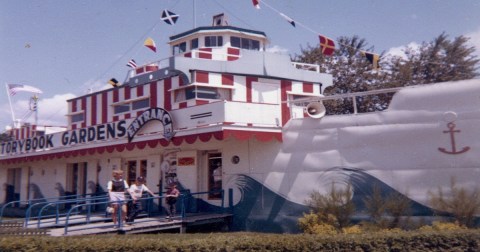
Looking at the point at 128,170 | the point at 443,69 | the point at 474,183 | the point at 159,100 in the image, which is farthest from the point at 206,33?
the point at 443,69

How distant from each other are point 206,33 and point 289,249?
14.1 m

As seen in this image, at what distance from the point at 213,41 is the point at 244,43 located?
1.47 m

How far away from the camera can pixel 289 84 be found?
56.4ft

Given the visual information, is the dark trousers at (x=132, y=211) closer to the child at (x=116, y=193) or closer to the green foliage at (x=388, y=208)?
the child at (x=116, y=193)

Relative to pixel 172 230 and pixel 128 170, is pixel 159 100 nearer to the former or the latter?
pixel 128 170

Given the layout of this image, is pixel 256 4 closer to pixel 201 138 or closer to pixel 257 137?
pixel 257 137

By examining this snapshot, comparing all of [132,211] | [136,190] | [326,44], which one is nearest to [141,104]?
[136,190]

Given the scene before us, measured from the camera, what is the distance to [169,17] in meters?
19.5

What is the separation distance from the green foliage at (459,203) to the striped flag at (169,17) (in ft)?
43.9

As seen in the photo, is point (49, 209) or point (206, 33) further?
point (49, 209)

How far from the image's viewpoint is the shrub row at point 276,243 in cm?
744

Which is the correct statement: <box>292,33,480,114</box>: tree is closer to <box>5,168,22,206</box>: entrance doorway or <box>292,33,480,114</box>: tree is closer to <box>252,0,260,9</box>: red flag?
<box>252,0,260,9</box>: red flag

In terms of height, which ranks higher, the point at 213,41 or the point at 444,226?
the point at 213,41

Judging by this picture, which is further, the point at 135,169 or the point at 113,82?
the point at 113,82
